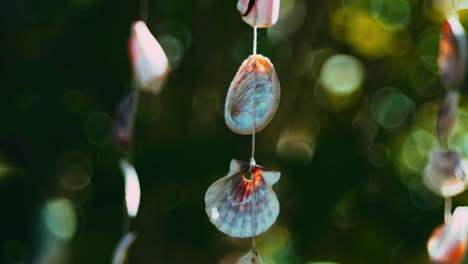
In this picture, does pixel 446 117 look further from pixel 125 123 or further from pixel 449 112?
pixel 125 123

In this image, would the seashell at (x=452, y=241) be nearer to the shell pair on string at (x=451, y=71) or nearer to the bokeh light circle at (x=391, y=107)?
the shell pair on string at (x=451, y=71)

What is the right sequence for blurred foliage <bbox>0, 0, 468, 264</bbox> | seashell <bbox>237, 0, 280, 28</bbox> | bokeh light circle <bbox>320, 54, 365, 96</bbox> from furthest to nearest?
bokeh light circle <bbox>320, 54, 365, 96</bbox>, blurred foliage <bbox>0, 0, 468, 264</bbox>, seashell <bbox>237, 0, 280, 28</bbox>

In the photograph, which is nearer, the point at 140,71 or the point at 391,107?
the point at 140,71

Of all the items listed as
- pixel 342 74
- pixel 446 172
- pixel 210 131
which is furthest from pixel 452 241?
pixel 342 74

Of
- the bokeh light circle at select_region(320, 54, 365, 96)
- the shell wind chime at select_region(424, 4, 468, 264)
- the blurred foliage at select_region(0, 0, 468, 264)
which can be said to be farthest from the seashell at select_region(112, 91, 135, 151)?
the bokeh light circle at select_region(320, 54, 365, 96)

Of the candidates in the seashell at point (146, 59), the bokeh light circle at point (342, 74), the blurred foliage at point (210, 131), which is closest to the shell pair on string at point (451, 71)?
the seashell at point (146, 59)

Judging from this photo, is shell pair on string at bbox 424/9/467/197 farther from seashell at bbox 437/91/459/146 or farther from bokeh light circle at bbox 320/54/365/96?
bokeh light circle at bbox 320/54/365/96
